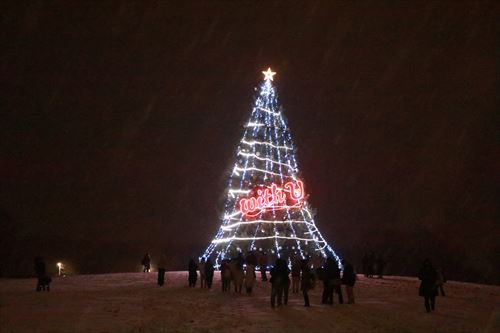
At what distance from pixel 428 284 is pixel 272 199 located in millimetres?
20037

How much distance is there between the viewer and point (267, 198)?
118ft

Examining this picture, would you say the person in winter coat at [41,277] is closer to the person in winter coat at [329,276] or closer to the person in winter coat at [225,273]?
the person in winter coat at [225,273]

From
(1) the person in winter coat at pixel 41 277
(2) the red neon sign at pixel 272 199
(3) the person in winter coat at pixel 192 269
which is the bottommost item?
(1) the person in winter coat at pixel 41 277

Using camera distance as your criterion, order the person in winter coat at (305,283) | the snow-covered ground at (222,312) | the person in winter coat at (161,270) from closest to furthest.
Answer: the snow-covered ground at (222,312), the person in winter coat at (305,283), the person in winter coat at (161,270)

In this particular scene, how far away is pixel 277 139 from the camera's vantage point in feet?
121

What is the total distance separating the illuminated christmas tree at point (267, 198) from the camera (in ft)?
119

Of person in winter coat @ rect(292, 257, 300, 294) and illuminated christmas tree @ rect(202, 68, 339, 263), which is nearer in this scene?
person in winter coat @ rect(292, 257, 300, 294)

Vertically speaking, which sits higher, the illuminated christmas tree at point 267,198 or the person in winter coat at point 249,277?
the illuminated christmas tree at point 267,198

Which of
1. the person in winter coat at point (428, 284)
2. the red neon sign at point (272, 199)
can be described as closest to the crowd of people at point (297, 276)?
the person in winter coat at point (428, 284)

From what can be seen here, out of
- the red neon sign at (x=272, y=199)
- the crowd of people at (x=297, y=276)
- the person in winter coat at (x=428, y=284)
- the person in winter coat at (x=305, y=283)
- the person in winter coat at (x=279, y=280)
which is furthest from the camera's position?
the red neon sign at (x=272, y=199)

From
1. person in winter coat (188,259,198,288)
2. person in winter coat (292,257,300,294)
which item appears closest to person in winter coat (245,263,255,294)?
person in winter coat (292,257,300,294)

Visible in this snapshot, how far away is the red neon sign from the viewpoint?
35.9 m

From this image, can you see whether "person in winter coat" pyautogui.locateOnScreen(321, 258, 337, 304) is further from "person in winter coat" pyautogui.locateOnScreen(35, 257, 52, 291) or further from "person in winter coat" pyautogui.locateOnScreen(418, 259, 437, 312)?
"person in winter coat" pyautogui.locateOnScreen(35, 257, 52, 291)

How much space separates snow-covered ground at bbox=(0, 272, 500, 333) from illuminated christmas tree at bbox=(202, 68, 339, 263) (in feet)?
44.1
